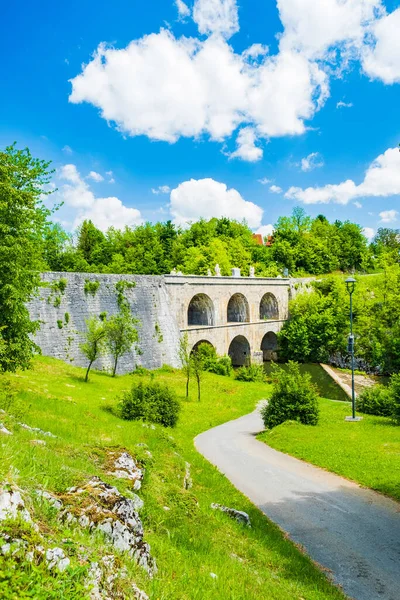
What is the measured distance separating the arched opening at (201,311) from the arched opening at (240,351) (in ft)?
18.2

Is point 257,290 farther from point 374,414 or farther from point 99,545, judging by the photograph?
point 99,545

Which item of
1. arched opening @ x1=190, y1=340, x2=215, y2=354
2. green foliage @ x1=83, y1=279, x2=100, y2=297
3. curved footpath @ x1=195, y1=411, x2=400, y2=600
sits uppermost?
green foliage @ x1=83, y1=279, x2=100, y2=297

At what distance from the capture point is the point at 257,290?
141ft

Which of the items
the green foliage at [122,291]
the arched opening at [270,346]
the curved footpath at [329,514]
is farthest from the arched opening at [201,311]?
the curved footpath at [329,514]

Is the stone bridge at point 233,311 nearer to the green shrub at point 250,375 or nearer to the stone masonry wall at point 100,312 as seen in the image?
the stone masonry wall at point 100,312

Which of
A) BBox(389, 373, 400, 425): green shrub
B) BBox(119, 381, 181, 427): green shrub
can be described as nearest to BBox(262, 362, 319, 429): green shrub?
BBox(389, 373, 400, 425): green shrub

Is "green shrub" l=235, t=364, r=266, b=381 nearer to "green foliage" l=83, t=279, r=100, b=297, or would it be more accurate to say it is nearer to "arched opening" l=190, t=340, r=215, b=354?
"arched opening" l=190, t=340, r=215, b=354

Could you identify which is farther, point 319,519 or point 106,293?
point 106,293

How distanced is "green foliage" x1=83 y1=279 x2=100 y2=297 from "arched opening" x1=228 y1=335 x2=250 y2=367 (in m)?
17.9

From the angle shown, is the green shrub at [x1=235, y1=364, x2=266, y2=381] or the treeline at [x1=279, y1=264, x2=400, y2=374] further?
the treeline at [x1=279, y1=264, x2=400, y2=374]

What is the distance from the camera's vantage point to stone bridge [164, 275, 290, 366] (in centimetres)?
3444

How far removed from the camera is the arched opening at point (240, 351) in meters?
42.2

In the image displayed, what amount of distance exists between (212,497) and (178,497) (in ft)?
7.95

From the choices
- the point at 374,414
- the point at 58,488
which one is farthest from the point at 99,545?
the point at 374,414
